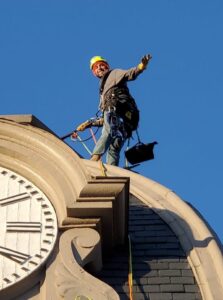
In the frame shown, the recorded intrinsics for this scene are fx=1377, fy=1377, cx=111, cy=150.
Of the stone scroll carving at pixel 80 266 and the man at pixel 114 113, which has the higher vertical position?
the man at pixel 114 113

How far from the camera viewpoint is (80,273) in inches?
426

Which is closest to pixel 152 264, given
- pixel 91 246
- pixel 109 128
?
pixel 91 246

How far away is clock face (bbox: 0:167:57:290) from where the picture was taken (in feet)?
35.7

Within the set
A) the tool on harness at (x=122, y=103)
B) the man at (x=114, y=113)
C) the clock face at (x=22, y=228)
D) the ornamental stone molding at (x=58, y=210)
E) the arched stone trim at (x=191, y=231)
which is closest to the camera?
the ornamental stone molding at (x=58, y=210)

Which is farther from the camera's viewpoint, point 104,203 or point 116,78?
point 116,78

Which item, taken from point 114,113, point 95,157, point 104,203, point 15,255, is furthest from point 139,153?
point 15,255

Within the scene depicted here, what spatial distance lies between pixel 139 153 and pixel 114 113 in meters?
0.59

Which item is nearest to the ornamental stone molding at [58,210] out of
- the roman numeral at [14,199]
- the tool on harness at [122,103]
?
the roman numeral at [14,199]

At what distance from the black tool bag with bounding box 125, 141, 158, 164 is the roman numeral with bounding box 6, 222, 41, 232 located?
5.54m

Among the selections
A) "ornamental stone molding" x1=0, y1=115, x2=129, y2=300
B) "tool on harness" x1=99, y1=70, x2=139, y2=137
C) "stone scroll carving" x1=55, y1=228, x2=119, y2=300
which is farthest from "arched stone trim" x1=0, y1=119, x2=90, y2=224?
"tool on harness" x1=99, y1=70, x2=139, y2=137

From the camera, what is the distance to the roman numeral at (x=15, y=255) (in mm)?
10969

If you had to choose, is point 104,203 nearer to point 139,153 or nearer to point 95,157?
point 95,157

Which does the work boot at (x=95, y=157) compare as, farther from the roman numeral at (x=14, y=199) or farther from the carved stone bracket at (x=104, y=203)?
the carved stone bracket at (x=104, y=203)

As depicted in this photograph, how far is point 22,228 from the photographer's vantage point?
11.4 meters
